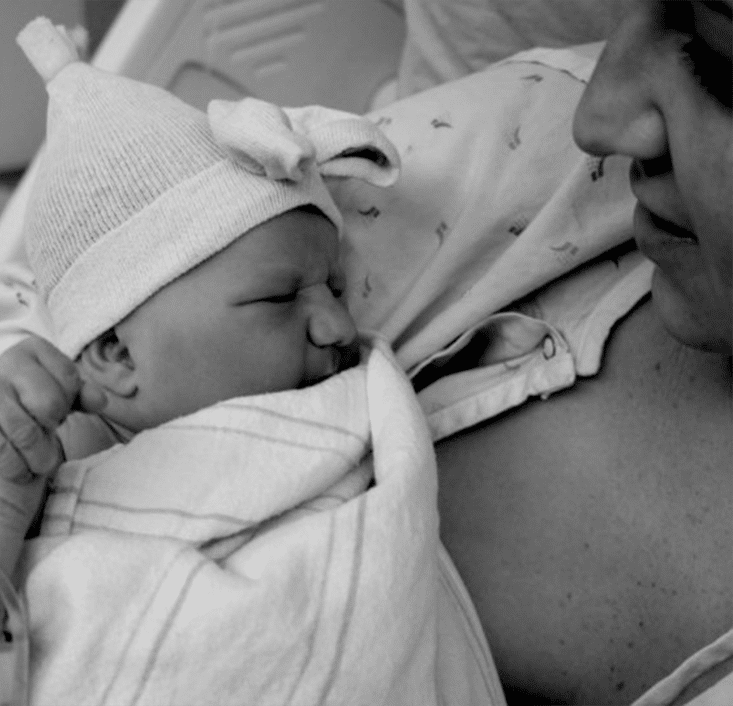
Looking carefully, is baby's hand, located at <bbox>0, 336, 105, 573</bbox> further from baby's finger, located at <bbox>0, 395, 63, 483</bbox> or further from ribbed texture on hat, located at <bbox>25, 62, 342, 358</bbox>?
ribbed texture on hat, located at <bbox>25, 62, 342, 358</bbox>

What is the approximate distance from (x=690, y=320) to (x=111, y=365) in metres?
0.44

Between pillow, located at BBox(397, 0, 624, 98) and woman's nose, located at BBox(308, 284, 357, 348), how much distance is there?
0.48 meters

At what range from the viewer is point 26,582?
82cm

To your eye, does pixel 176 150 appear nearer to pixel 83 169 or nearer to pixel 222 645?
pixel 83 169

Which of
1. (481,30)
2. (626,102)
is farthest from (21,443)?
(481,30)

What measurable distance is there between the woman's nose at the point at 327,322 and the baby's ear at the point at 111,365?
0.15 m

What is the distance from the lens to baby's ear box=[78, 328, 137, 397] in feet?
3.27

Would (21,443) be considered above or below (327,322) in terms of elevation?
above

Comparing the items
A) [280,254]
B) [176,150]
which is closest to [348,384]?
[280,254]

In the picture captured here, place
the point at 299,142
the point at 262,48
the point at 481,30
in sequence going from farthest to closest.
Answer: the point at 262,48 < the point at 481,30 < the point at 299,142

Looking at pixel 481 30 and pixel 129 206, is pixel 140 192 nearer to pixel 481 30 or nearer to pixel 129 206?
pixel 129 206

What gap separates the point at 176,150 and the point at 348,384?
23cm

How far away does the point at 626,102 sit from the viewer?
2.77 feet

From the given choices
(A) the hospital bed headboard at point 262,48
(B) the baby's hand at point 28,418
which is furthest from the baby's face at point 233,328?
(A) the hospital bed headboard at point 262,48
